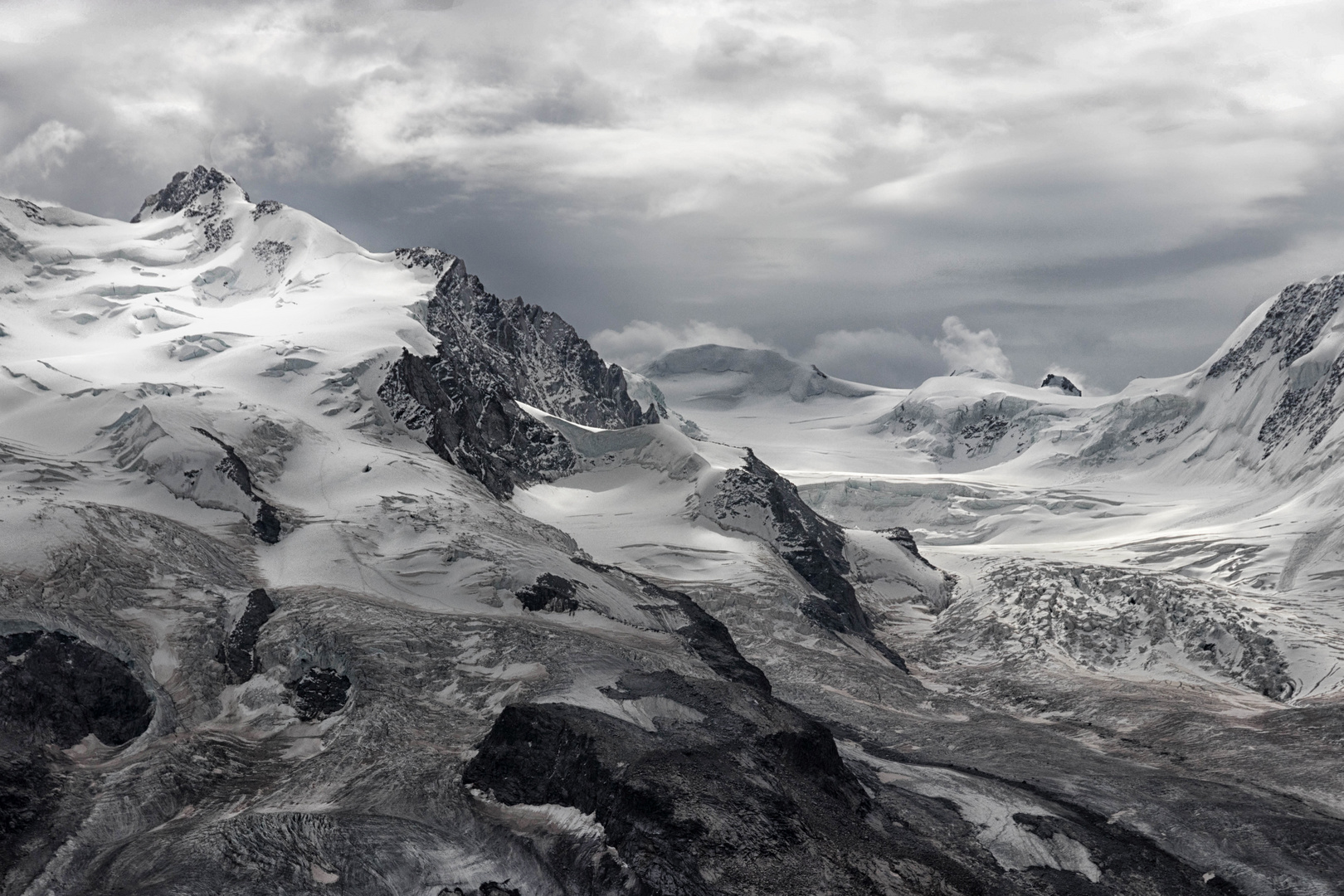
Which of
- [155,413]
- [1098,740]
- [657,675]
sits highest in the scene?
[155,413]

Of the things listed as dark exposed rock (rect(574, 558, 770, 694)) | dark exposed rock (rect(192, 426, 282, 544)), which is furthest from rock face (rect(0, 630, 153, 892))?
dark exposed rock (rect(574, 558, 770, 694))

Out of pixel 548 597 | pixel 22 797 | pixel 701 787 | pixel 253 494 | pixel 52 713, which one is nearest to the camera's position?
pixel 22 797

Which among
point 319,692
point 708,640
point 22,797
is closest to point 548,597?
point 708,640

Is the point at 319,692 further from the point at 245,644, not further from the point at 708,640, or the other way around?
the point at 708,640

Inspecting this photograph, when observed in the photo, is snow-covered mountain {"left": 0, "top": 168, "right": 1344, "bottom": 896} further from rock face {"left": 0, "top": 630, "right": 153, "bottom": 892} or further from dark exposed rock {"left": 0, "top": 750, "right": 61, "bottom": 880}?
rock face {"left": 0, "top": 630, "right": 153, "bottom": 892}

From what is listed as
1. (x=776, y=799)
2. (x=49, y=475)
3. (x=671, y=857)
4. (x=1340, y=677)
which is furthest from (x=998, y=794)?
(x=49, y=475)

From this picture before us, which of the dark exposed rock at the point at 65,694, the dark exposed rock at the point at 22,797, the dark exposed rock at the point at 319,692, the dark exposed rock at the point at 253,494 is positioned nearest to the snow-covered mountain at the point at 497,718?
the dark exposed rock at the point at 22,797

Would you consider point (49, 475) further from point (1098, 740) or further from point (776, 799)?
point (1098, 740)
